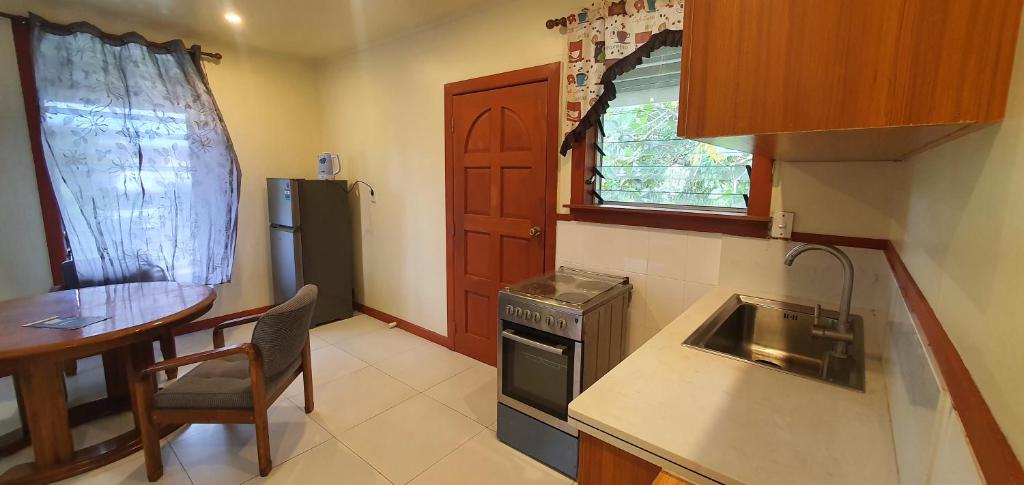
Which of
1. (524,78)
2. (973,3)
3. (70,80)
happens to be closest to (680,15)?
(524,78)

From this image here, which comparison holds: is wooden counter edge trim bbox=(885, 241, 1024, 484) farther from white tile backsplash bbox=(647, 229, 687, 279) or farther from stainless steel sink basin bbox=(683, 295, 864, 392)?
white tile backsplash bbox=(647, 229, 687, 279)

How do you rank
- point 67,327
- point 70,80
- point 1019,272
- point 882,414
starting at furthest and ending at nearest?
point 70,80
point 67,327
point 882,414
point 1019,272

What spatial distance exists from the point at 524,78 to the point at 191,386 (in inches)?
92.6

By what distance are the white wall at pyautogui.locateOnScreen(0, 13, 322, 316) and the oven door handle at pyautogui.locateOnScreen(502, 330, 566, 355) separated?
3015 millimetres

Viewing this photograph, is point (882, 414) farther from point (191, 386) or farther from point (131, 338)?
point (131, 338)

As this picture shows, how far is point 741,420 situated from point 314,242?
3.65 m

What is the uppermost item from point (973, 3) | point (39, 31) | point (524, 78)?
point (39, 31)

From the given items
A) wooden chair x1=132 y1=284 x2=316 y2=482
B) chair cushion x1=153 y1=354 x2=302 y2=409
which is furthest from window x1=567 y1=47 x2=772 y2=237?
chair cushion x1=153 y1=354 x2=302 y2=409

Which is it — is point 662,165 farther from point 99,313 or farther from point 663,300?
point 99,313

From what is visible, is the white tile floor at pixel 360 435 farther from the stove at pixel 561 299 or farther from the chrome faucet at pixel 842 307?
the chrome faucet at pixel 842 307

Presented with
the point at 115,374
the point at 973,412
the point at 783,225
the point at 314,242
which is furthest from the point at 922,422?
the point at 314,242

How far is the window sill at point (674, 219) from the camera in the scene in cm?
191

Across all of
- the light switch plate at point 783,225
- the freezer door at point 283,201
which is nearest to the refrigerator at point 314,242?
the freezer door at point 283,201

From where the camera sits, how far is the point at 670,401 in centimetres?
105
